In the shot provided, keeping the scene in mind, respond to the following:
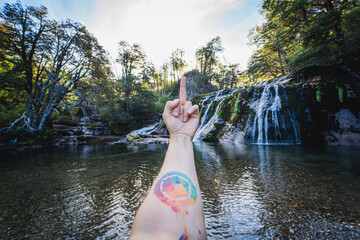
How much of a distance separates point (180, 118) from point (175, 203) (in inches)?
36.8

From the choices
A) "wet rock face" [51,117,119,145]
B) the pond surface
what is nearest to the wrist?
the pond surface

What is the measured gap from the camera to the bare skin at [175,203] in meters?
0.90

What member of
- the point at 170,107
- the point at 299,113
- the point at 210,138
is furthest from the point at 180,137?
the point at 299,113

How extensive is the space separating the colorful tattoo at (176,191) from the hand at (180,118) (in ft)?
1.67

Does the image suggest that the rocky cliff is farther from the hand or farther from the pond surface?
the hand

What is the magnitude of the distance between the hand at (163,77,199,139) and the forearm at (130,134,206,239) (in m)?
0.30

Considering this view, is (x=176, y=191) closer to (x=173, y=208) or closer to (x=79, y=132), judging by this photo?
(x=173, y=208)

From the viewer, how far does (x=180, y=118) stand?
1726 mm

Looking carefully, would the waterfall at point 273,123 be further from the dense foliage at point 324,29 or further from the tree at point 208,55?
the tree at point 208,55

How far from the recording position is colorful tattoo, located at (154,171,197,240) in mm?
1053

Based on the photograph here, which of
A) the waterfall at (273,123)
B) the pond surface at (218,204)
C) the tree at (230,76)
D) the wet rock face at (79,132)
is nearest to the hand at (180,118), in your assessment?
the pond surface at (218,204)

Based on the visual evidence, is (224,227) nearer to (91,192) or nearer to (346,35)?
(91,192)

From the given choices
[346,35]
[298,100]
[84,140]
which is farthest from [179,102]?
[346,35]

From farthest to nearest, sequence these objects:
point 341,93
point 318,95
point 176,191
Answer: point 318,95 → point 341,93 → point 176,191
